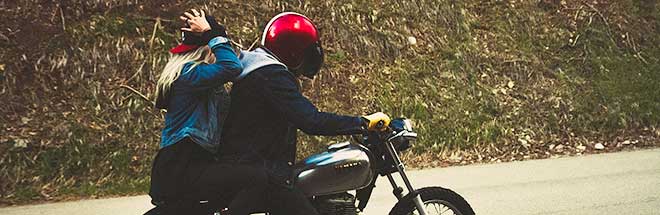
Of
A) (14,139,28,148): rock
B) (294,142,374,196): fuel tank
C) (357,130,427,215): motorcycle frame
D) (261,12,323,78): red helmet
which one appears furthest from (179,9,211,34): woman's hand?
(14,139,28,148): rock

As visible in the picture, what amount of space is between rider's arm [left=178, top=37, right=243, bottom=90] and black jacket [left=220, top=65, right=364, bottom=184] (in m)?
0.10

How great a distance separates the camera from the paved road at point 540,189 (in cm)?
622

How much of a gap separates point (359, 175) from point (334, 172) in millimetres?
149

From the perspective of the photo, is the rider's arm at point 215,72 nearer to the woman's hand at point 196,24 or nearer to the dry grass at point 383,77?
the woman's hand at point 196,24

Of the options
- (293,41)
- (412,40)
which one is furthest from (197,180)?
(412,40)

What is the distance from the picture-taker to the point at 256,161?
3660mm

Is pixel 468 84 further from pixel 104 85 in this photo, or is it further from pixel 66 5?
Answer: pixel 66 5

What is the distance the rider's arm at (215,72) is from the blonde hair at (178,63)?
31mm

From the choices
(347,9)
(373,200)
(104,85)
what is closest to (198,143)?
(373,200)

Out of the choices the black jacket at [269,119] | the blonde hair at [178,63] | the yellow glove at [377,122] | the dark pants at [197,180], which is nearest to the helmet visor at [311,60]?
the black jacket at [269,119]

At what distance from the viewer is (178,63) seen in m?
3.60

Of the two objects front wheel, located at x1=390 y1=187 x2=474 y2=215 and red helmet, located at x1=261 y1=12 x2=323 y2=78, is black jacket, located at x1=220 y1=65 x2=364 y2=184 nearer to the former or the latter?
red helmet, located at x1=261 y1=12 x2=323 y2=78

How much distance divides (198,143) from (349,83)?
680 centimetres

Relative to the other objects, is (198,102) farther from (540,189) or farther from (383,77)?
(383,77)
